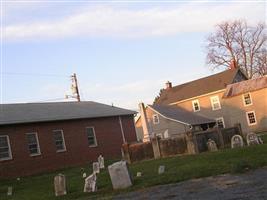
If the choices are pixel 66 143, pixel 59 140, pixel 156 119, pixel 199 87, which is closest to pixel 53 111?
pixel 59 140

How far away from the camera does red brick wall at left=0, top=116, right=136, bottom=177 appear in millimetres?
33556

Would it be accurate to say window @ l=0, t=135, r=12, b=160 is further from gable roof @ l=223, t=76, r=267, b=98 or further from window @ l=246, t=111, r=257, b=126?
window @ l=246, t=111, r=257, b=126

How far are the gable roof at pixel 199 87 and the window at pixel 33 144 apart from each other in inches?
1369

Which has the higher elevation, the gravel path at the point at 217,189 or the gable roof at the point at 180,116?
the gable roof at the point at 180,116

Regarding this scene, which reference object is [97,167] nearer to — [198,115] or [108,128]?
[108,128]

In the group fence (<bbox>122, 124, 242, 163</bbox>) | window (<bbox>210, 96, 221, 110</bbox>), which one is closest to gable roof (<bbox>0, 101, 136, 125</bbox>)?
fence (<bbox>122, 124, 242, 163</bbox>)

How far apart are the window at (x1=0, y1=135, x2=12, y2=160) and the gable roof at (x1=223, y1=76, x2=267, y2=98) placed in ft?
110

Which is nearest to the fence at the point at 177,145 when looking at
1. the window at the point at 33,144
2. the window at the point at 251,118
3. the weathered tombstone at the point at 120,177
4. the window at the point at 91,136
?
the window at the point at 33,144

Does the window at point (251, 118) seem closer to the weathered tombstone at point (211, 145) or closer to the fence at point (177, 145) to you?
the fence at point (177, 145)

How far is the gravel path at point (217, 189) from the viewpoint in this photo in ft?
36.3

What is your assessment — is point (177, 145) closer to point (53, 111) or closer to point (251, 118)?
point (53, 111)

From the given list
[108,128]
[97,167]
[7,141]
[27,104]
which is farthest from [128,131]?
[97,167]

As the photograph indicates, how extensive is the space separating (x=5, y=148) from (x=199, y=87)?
1537 inches

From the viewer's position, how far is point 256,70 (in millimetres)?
77750
